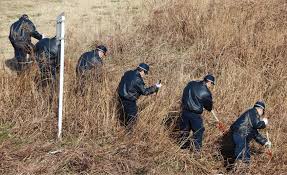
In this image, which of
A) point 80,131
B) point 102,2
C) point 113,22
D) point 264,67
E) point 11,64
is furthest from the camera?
point 102,2

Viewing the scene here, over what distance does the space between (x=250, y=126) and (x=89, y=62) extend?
3.28m

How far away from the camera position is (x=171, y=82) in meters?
8.68

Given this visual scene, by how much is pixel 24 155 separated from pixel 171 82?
331 cm

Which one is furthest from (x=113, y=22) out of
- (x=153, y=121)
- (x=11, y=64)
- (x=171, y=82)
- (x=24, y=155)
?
(x=24, y=155)

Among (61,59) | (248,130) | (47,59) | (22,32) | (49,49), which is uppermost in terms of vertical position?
(61,59)

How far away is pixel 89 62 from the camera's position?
8.48 m

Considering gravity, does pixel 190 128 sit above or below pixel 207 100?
below

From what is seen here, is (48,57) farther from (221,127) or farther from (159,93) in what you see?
(221,127)

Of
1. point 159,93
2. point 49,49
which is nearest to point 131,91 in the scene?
point 159,93

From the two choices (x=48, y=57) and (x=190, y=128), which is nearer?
(x=190, y=128)

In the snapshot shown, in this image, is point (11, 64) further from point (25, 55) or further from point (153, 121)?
point (153, 121)

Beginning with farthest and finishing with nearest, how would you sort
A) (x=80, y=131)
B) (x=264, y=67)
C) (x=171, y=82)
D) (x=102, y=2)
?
1. (x=102, y=2)
2. (x=264, y=67)
3. (x=171, y=82)
4. (x=80, y=131)

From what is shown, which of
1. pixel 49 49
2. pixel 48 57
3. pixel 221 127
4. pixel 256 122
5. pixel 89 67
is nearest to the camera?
pixel 256 122

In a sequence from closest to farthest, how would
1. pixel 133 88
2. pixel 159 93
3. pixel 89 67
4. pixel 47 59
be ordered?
pixel 133 88 < pixel 159 93 < pixel 89 67 < pixel 47 59
